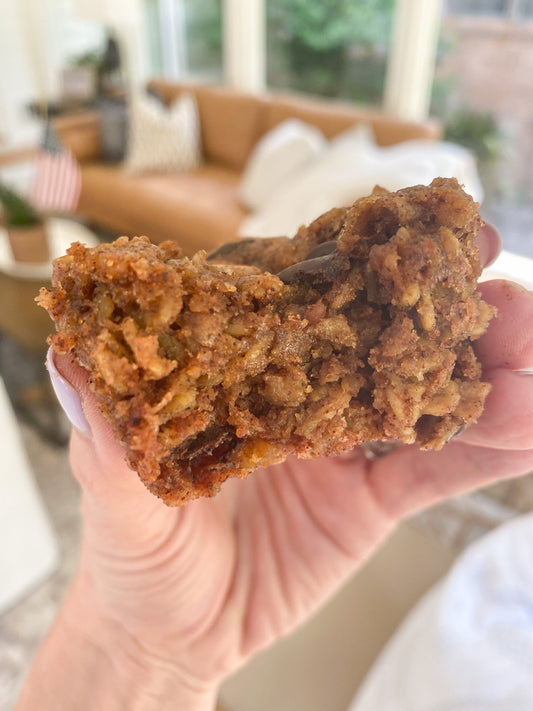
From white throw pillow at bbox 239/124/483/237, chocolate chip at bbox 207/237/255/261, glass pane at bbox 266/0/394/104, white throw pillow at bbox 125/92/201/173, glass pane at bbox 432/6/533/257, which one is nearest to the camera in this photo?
chocolate chip at bbox 207/237/255/261

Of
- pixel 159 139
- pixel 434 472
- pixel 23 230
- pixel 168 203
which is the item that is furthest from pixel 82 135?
pixel 434 472

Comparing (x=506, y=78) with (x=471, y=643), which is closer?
(x=471, y=643)

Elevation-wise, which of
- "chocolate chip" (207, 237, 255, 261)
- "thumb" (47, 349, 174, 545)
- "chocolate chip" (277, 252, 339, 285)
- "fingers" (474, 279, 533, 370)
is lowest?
"thumb" (47, 349, 174, 545)

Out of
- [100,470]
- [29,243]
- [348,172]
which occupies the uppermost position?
[100,470]

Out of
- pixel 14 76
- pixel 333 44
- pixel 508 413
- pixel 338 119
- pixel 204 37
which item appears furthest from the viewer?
pixel 14 76

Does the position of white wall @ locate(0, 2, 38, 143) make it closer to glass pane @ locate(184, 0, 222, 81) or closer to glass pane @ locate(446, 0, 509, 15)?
glass pane @ locate(184, 0, 222, 81)

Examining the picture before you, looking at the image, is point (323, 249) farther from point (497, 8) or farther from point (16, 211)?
point (497, 8)

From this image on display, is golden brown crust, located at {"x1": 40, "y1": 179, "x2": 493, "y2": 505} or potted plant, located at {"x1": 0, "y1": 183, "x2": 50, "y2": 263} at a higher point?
golden brown crust, located at {"x1": 40, "y1": 179, "x2": 493, "y2": 505}

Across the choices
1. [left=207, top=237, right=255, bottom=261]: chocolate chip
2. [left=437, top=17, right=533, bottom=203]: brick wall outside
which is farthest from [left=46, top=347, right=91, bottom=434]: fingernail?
[left=437, top=17, right=533, bottom=203]: brick wall outside

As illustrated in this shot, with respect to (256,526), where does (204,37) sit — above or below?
above

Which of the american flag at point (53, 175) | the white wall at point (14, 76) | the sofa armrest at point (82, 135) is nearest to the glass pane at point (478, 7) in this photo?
the american flag at point (53, 175)
